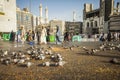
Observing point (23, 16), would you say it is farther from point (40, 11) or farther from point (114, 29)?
point (114, 29)

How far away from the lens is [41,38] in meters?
19.6

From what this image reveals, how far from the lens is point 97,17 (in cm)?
5872

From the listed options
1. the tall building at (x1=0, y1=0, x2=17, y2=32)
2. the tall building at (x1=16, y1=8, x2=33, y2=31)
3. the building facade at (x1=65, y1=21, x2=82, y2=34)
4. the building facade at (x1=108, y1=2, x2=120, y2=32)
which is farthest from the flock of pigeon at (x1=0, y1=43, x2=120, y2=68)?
the building facade at (x1=65, y1=21, x2=82, y2=34)

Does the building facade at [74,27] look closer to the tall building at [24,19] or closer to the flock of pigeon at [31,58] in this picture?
the tall building at [24,19]

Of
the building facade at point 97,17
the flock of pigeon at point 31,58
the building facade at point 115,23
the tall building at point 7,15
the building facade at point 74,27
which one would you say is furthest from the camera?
the building facade at point 74,27

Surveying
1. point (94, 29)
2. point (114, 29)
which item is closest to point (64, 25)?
point (94, 29)

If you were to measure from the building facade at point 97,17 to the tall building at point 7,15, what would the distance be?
30.4 m

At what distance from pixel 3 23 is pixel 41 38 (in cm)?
1626

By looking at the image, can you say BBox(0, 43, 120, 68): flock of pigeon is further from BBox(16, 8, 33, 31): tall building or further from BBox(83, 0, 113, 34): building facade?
BBox(16, 8, 33, 31): tall building

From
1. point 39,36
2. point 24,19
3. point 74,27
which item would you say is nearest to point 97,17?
point 74,27

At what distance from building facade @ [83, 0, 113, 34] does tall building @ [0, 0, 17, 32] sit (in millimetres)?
30413

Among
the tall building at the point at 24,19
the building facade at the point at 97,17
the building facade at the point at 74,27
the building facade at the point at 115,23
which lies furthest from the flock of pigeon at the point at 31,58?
the building facade at the point at 74,27

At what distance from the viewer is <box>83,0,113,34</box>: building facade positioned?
170ft

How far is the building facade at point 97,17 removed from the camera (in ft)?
170
